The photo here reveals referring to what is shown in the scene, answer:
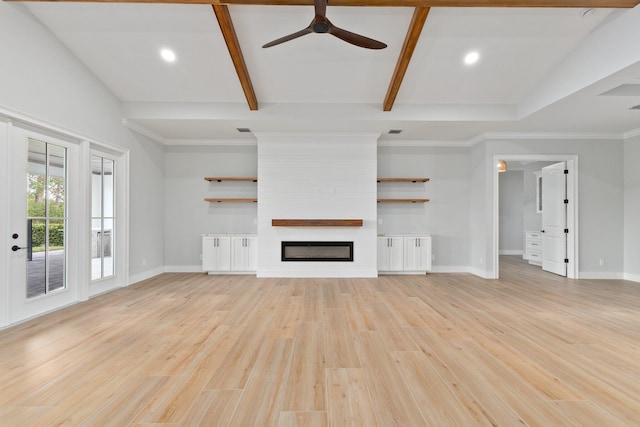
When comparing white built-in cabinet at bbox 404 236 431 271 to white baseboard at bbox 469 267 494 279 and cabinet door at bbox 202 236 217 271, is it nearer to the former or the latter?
white baseboard at bbox 469 267 494 279

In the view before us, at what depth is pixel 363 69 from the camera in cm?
448

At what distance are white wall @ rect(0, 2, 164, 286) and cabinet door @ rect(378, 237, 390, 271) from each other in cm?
448

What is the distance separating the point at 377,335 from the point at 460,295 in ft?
7.30

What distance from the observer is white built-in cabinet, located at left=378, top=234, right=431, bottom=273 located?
6.31m

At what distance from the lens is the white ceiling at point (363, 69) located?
3662 millimetres

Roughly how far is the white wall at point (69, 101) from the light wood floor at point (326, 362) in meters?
1.75

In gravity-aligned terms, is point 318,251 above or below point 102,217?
below

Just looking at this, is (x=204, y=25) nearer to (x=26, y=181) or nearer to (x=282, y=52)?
(x=282, y=52)

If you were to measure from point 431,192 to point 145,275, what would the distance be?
19.5 ft

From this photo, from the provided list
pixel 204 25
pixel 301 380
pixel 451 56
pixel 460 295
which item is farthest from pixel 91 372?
pixel 451 56

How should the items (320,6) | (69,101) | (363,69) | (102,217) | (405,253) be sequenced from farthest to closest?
1. (405,253)
2. (102,217)
3. (363,69)
4. (69,101)
5. (320,6)

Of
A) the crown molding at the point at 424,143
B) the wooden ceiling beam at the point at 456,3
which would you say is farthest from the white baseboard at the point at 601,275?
the wooden ceiling beam at the point at 456,3

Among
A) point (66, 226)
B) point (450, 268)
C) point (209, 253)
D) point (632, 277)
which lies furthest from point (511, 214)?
point (66, 226)

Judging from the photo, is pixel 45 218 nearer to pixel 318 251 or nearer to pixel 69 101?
pixel 69 101
